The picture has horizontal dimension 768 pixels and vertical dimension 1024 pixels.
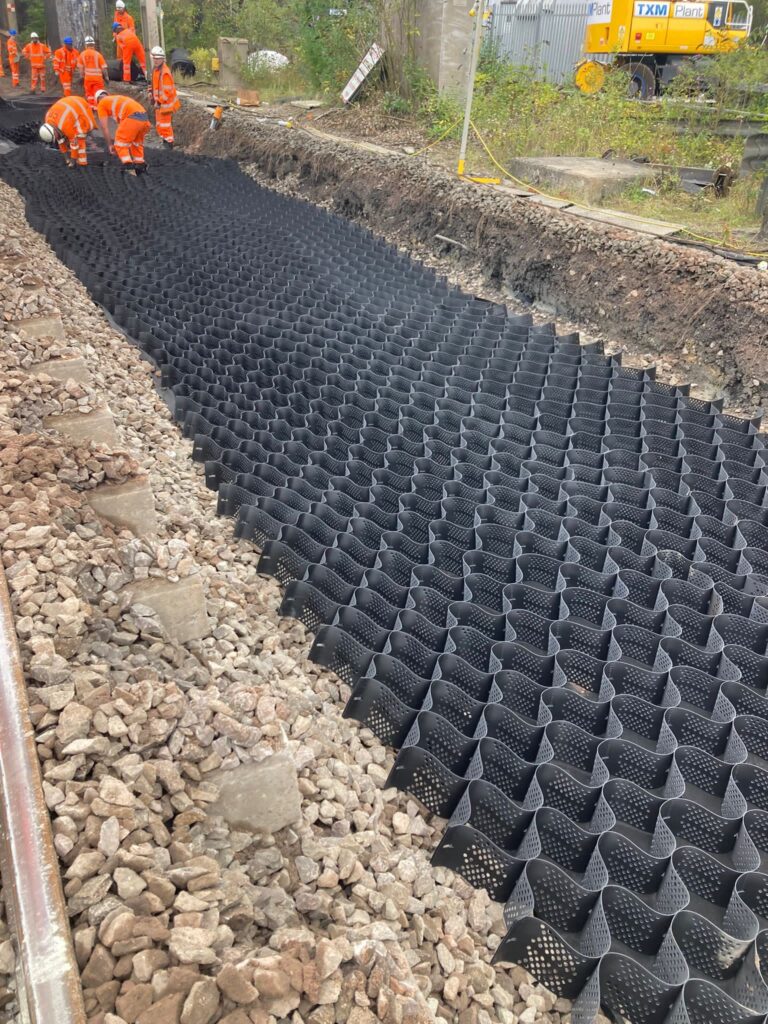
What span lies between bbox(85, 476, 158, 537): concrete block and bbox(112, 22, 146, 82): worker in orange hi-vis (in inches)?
755

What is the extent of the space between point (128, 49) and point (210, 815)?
71.3 feet

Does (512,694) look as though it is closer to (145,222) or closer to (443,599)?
(443,599)

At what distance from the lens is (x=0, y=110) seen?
19141 millimetres

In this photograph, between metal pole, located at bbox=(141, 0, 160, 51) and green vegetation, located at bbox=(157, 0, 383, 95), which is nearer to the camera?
green vegetation, located at bbox=(157, 0, 383, 95)

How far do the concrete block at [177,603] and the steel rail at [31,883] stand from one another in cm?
90

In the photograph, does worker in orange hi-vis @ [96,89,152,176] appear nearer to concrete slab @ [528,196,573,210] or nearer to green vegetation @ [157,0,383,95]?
green vegetation @ [157,0,383,95]

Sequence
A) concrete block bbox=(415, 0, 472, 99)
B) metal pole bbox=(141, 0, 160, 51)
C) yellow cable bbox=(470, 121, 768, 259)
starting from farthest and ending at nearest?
metal pole bbox=(141, 0, 160, 51) → concrete block bbox=(415, 0, 472, 99) → yellow cable bbox=(470, 121, 768, 259)

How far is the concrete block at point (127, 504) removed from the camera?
4.11 metres

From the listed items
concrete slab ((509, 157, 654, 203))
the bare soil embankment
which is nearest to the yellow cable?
concrete slab ((509, 157, 654, 203))

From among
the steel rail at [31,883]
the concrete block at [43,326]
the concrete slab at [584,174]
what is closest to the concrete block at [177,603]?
the steel rail at [31,883]

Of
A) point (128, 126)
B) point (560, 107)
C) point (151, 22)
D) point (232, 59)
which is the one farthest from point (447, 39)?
point (151, 22)

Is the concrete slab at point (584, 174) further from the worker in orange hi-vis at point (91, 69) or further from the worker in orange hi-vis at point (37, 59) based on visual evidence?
the worker in orange hi-vis at point (37, 59)

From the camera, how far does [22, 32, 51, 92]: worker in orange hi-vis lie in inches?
902

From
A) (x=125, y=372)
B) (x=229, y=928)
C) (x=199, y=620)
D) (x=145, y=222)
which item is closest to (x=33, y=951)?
(x=229, y=928)
